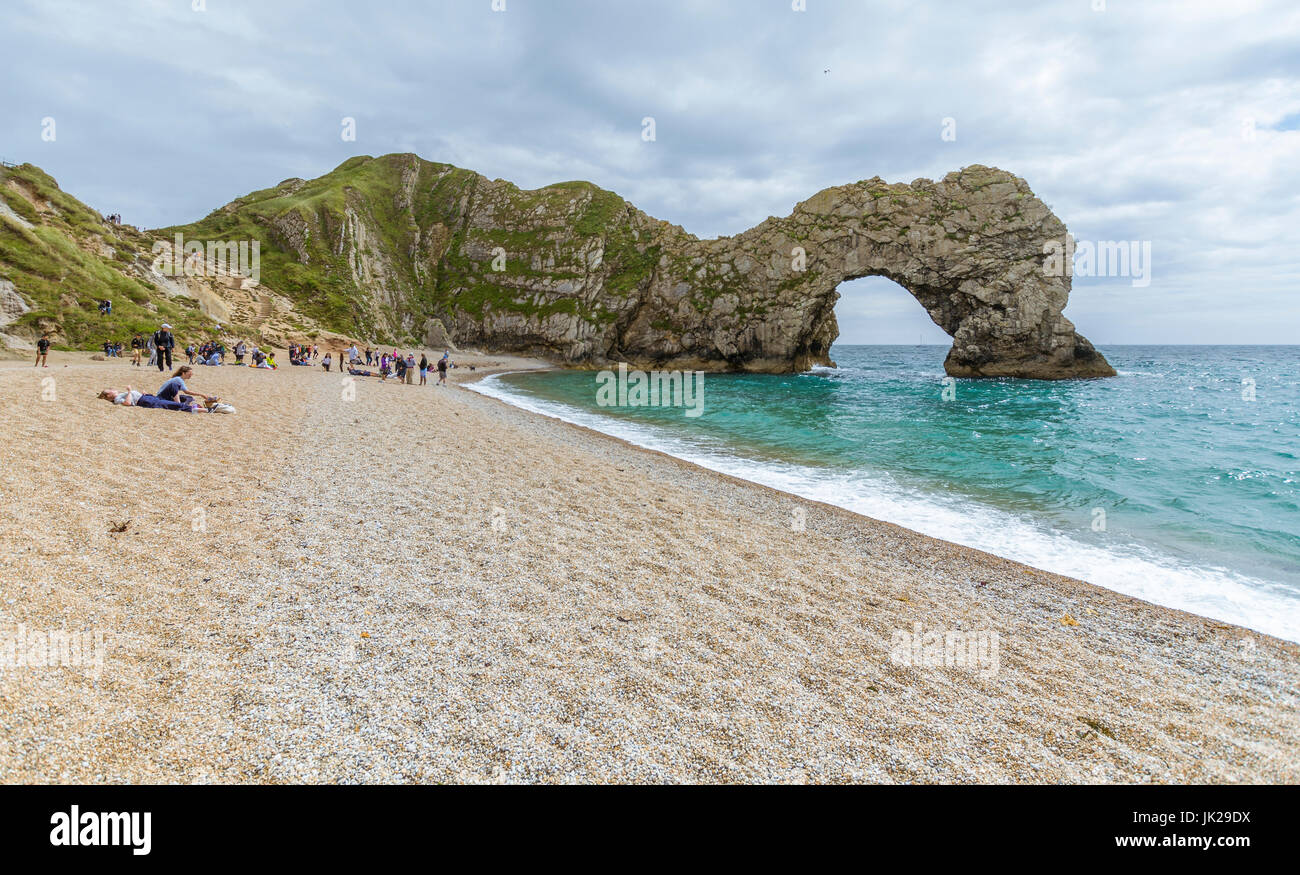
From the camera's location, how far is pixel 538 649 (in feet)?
18.1

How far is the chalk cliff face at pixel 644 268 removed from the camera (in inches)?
2586

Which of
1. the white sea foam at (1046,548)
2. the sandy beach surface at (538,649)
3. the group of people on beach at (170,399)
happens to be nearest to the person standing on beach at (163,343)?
the group of people on beach at (170,399)

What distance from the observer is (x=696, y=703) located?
4.84 metres

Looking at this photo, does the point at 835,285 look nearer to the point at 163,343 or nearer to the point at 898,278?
the point at 898,278

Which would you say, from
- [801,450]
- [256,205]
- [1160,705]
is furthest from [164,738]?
[256,205]

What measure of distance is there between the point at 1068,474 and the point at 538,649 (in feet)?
63.3

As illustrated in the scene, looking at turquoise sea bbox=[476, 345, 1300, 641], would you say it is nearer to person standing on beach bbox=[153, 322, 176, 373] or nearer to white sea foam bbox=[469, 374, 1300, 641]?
white sea foam bbox=[469, 374, 1300, 641]

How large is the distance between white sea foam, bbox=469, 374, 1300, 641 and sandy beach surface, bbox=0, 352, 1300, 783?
2.95 ft

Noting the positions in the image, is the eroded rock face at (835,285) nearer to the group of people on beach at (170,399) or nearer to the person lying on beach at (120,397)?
the group of people on beach at (170,399)

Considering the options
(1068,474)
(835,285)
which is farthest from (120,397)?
(835,285)

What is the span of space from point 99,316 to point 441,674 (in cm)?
4813

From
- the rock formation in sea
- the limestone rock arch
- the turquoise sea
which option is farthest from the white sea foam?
the rock formation in sea

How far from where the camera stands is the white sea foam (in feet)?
28.4

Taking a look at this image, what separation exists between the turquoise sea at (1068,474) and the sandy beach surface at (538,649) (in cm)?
200
